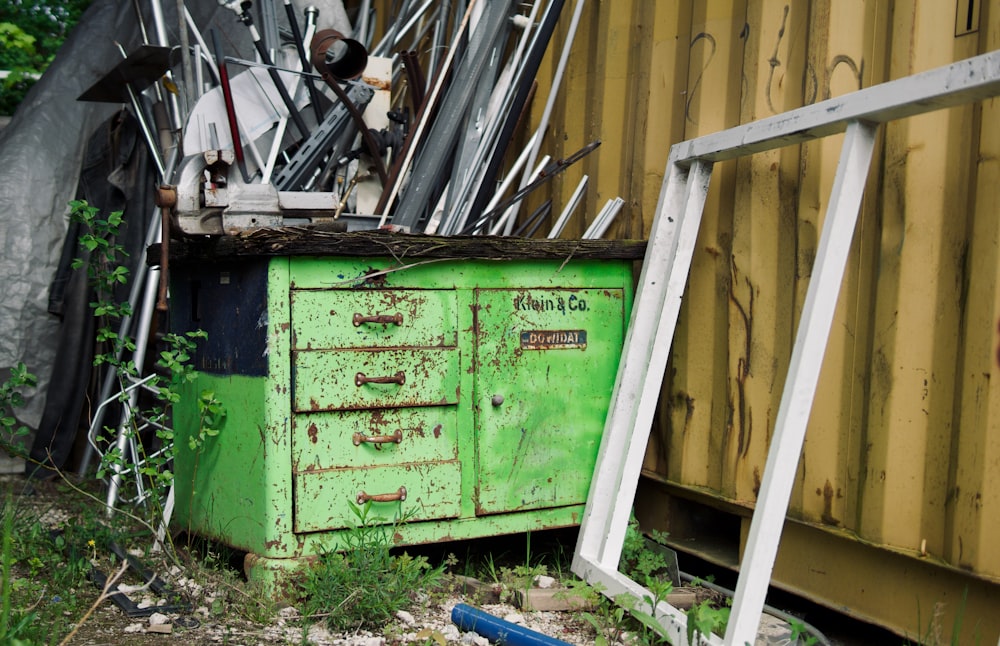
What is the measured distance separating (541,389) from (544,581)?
1.98ft

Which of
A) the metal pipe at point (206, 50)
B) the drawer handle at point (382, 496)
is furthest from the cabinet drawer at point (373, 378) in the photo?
the metal pipe at point (206, 50)

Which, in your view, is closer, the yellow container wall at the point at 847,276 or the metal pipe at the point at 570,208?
the yellow container wall at the point at 847,276

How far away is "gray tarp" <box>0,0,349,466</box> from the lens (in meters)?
4.38

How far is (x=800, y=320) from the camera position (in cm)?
235

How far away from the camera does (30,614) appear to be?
2230 mm

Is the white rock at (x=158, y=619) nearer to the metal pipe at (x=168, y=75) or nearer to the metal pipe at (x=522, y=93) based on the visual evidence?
the metal pipe at (x=522, y=93)

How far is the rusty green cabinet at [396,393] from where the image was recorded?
8.46ft

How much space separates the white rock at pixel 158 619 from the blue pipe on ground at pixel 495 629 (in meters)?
0.79

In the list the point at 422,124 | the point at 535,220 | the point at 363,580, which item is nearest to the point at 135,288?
the point at 422,124

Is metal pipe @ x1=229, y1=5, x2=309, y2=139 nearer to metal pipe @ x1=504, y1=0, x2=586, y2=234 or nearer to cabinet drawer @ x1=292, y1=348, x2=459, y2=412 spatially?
metal pipe @ x1=504, y1=0, x2=586, y2=234

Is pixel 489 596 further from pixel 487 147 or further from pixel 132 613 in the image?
pixel 487 147

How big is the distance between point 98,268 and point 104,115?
1.51 m

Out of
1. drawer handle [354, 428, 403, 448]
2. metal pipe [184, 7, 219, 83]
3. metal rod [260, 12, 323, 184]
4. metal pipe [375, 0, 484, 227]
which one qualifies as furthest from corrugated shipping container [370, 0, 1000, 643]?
metal pipe [184, 7, 219, 83]

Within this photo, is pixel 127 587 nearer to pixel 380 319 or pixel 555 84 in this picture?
pixel 380 319
